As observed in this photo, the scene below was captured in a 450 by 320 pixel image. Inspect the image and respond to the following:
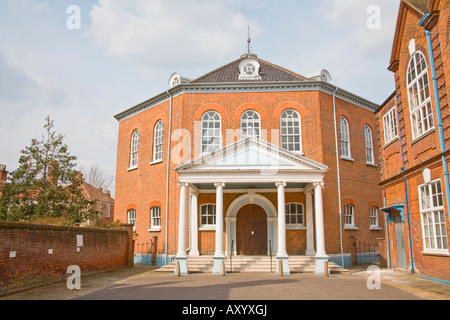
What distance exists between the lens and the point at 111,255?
1803 cm

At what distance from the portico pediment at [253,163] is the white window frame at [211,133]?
3.56 metres

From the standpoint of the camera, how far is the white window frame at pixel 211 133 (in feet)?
67.5

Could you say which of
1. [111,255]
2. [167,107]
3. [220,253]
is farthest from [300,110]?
[111,255]

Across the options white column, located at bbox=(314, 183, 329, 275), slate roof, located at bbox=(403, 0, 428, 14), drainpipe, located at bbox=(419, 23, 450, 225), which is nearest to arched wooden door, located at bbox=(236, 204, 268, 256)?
white column, located at bbox=(314, 183, 329, 275)

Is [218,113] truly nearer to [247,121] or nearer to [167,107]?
[247,121]

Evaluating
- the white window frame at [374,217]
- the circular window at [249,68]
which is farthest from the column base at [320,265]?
the circular window at [249,68]

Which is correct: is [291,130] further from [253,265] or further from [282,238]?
[253,265]

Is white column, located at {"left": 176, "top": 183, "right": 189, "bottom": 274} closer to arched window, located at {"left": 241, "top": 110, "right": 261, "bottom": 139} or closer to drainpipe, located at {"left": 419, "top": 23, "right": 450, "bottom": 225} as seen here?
arched window, located at {"left": 241, "top": 110, "right": 261, "bottom": 139}

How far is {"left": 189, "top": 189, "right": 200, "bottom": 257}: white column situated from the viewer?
18.7m

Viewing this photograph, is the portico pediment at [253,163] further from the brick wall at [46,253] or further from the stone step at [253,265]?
the brick wall at [46,253]

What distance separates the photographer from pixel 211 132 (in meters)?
20.8

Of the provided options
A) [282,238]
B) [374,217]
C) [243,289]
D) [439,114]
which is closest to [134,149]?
[282,238]

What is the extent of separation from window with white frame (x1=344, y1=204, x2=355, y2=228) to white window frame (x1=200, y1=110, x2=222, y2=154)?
8.00 meters
